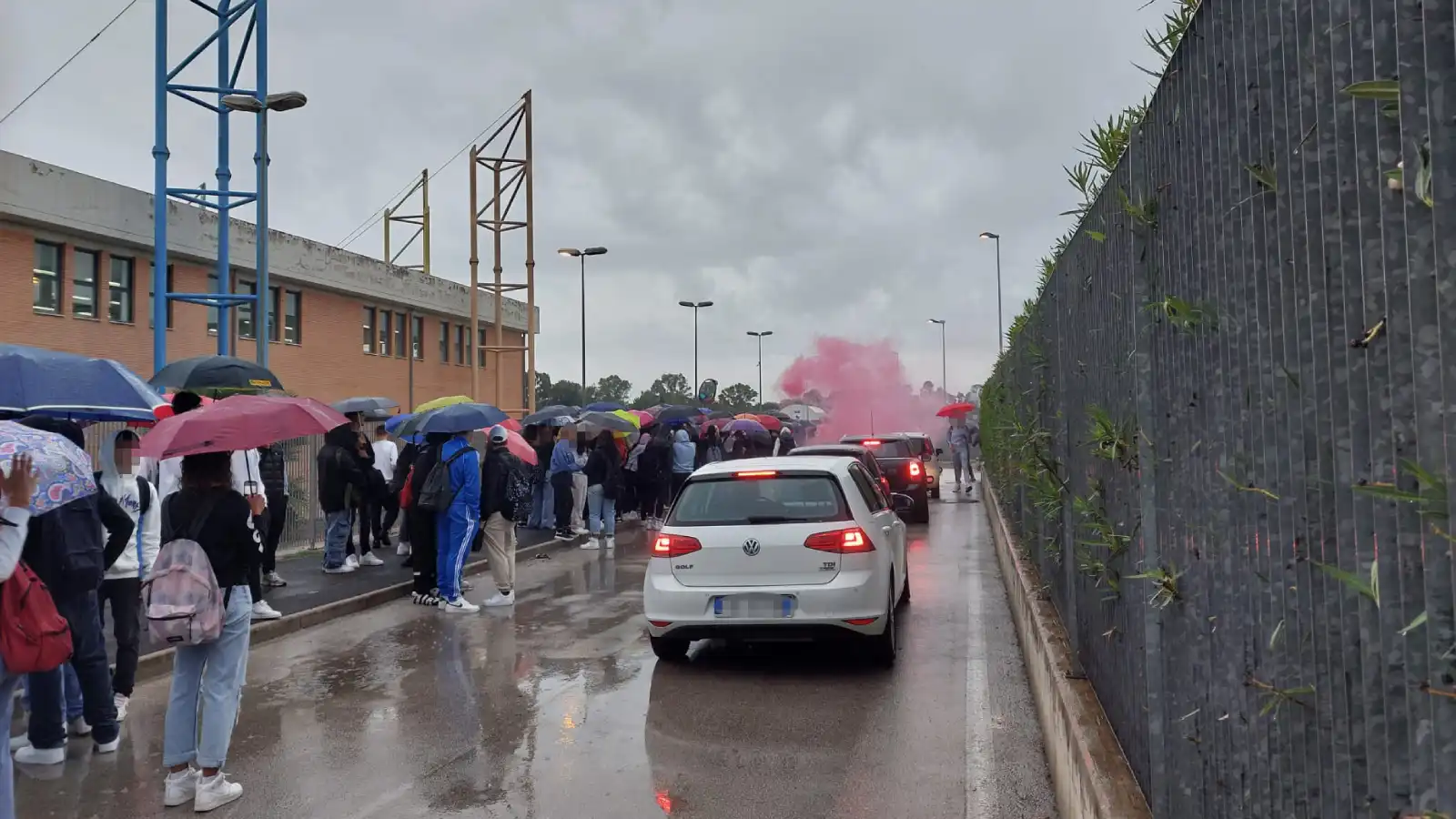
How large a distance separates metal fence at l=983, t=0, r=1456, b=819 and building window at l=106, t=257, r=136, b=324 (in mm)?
23789

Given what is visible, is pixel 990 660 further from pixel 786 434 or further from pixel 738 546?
pixel 786 434

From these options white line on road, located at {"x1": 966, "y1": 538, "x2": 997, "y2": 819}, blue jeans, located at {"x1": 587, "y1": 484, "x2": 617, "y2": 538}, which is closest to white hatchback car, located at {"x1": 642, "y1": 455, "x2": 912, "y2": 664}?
white line on road, located at {"x1": 966, "y1": 538, "x2": 997, "y2": 819}

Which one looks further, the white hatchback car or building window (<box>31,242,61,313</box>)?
building window (<box>31,242,61,313</box>)

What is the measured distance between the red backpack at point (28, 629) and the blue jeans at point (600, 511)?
12252mm

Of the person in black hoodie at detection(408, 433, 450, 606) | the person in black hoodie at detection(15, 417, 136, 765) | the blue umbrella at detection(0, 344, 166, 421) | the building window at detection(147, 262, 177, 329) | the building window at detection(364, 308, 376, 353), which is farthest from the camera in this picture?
the building window at detection(364, 308, 376, 353)

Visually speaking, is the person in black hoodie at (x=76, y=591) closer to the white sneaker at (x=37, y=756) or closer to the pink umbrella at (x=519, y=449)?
the white sneaker at (x=37, y=756)

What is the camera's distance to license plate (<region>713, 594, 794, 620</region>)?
7.70m

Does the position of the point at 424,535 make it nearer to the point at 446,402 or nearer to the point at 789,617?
the point at 446,402

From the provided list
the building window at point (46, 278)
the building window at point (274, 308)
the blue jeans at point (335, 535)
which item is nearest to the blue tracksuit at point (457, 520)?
the blue jeans at point (335, 535)

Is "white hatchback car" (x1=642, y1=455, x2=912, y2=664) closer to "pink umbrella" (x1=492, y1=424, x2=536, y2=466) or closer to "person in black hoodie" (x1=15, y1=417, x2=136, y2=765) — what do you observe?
"person in black hoodie" (x1=15, y1=417, x2=136, y2=765)

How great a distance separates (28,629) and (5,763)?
0.57m

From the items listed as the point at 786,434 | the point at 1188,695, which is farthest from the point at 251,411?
the point at 786,434

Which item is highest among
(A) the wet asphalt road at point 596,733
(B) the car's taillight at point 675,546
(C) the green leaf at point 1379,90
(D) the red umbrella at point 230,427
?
(C) the green leaf at point 1379,90

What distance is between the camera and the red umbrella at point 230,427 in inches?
224
